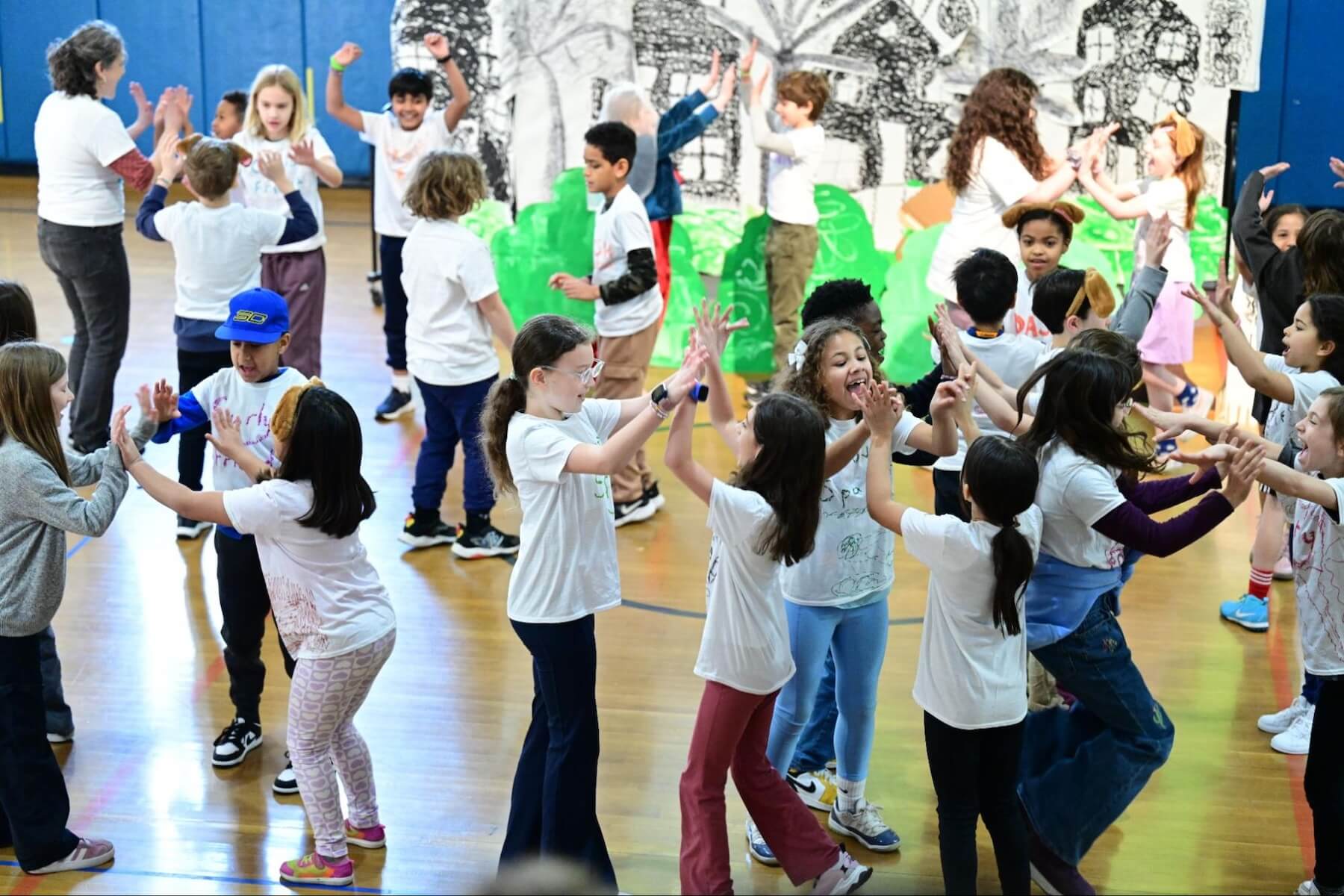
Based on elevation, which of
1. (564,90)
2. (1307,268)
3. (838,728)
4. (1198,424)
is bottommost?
(838,728)

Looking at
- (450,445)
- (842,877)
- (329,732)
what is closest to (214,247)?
(450,445)

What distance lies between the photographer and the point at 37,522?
138 inches

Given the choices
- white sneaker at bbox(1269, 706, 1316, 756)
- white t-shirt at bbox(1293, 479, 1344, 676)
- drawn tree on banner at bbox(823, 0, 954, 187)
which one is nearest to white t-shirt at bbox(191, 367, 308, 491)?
white t-shirt at bbox(1293, 479, 1344, 676)

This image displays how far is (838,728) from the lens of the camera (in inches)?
150

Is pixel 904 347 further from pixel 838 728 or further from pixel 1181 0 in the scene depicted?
pixel 838 728

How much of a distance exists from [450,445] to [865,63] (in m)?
3.62

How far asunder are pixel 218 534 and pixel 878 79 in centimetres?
514

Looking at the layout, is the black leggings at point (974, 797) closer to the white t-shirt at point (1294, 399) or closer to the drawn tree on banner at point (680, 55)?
the white t-shirt at point (1294, 399)

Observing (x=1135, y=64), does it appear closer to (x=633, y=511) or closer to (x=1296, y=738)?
(x=633, y=511)

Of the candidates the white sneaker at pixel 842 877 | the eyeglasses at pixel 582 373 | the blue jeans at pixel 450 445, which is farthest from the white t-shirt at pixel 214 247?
the white sneaker at pixel 842 877

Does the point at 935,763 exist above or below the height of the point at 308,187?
below

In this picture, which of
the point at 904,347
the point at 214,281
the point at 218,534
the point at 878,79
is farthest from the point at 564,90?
the point at 218,534

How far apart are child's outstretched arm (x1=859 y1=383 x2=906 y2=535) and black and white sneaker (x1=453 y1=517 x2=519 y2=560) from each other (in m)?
2.69

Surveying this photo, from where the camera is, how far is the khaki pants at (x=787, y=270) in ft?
24.3
